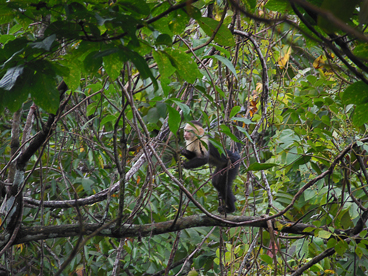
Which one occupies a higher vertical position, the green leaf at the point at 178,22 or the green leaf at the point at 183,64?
the green leaf at the point at 178,22

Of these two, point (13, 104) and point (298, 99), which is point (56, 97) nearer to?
point (13, 104)

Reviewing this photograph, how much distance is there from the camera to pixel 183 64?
1302mm

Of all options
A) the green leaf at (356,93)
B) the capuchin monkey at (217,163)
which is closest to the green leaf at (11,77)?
the green leaf at (356,93)

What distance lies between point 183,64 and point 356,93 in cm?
64

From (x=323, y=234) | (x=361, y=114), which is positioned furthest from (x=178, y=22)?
(x=323, y=234)

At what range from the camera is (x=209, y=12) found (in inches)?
95.7

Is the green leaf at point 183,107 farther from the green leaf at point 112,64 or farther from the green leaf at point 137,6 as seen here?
the green leaf at point 137,6

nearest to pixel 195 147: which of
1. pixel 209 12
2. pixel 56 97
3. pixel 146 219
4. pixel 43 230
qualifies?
pixel 146 219

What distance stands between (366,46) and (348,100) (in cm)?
19

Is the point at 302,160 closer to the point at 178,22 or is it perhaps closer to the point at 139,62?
the point at 178,22

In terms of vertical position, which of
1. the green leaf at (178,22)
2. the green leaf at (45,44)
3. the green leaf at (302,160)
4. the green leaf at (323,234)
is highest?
the green leaf at (178,22)

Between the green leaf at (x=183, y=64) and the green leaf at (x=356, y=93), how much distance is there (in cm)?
56

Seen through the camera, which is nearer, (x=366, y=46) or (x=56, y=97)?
(x=366, y=46)

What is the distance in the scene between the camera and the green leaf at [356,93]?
1.12 metres
